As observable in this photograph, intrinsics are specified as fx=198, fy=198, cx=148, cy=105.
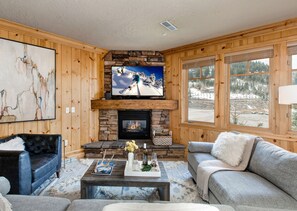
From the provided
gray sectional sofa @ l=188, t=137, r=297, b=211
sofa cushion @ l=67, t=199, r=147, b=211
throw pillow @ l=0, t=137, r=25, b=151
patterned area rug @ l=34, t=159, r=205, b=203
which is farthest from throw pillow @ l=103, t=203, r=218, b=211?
throw pillow @ l=0, t=137, r=25, b=151

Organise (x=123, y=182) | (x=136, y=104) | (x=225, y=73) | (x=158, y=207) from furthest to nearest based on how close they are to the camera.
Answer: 1. (x=136, y=104)
2. (x=225, y=73)
3. (x=123, y=182)
4. (x=158, y=207)

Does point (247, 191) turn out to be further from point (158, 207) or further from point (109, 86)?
point (109, 86)

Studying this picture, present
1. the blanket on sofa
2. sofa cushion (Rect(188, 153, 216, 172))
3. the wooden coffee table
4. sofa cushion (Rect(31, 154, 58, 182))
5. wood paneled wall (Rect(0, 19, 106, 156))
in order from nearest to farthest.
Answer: the wooden coffee table
the blanket on sofa
sofa cushion (Rect(31, 154, 58, 182))
sofa cushion (Rect(188, 153, 216, 172))
wood paneled wall (Rect(0, 19, 106, 156))

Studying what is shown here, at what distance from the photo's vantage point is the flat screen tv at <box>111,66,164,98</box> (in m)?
4.98

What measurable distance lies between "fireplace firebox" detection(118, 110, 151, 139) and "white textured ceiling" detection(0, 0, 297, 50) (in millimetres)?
1874

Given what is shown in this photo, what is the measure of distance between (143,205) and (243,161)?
2106 millimetres

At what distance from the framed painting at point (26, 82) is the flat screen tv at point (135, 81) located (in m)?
1.46

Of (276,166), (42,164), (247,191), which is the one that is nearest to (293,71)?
(276,166)

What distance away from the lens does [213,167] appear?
8.53 feet

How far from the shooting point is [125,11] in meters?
2.91

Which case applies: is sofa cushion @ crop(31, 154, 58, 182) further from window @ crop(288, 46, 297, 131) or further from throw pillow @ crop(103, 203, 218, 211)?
window @ crop(288, 46, 297, 131)

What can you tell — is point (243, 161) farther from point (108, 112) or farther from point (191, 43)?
point (108, 112)

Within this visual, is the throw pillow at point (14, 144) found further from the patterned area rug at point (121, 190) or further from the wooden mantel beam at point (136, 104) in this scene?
the wooden mantel beam at point (136, 104)

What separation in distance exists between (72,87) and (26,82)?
1.00 m
